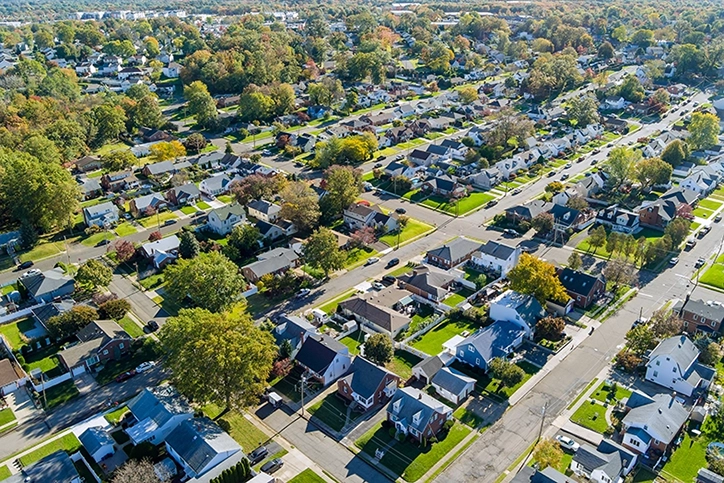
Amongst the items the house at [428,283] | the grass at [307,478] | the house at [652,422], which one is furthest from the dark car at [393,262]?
the grass at [307,478]

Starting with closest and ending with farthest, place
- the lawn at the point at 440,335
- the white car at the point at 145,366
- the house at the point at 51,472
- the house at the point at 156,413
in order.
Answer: the house at the point at 51,472 < the house at the point at 156,413 < the white car at the point at 145,366 < the lawn at the point at 440,335

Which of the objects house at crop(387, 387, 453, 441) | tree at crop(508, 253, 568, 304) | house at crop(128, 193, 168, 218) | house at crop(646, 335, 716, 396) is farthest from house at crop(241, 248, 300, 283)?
house at crop(646, 335, 716, 396)

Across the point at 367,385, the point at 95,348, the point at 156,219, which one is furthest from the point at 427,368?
the point at 156,219

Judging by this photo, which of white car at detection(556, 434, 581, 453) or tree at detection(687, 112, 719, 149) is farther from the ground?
tree at detection(687, 112, 719, 149)

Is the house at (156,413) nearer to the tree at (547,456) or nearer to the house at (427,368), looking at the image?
the house at (427,368)

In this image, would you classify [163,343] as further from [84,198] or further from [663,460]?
[84,198]

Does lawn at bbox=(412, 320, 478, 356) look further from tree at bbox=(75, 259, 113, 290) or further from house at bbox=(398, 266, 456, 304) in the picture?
tree at bbox=(75, 259, 113, 290)
